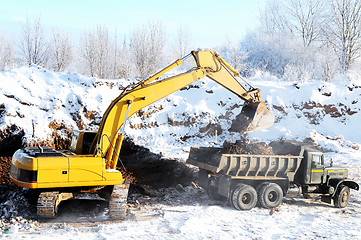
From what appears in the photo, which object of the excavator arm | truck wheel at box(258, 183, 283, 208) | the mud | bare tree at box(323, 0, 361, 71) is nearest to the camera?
the excavator arm

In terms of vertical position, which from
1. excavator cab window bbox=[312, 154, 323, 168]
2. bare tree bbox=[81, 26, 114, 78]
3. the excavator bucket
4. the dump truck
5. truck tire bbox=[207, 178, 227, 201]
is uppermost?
bare tree bbox=[81, 26, 114, 78]

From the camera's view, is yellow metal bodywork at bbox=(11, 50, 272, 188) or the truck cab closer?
yellow metal bodywork at bbox=(11, 50, 272, 188)

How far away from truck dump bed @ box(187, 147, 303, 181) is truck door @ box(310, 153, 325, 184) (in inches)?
21.3

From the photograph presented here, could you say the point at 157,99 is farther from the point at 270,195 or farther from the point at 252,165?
the point at 270,195

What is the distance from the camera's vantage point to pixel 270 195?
Result: 34.5ft

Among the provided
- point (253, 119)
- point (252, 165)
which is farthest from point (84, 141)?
point (253, 119)

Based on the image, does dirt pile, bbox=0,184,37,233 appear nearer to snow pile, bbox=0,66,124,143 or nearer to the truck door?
snow pile, bbox=0,66,124,143

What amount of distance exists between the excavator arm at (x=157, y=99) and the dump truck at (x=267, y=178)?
5.13 feet

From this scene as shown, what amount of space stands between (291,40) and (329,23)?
673cm

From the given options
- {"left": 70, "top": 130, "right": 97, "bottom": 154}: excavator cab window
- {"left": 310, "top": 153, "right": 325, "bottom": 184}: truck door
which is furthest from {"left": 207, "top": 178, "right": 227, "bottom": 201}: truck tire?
{"left": 70, "top": 130, "right": 97, "bottom": 154}: excavator cab window

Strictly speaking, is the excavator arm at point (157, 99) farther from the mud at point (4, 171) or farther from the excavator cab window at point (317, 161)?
the mud at point (4, 171)

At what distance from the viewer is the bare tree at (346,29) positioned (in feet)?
117

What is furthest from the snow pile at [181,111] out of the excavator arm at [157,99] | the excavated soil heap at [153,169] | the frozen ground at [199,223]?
the frozen ground at [199,223]

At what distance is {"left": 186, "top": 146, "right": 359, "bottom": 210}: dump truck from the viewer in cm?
1007
